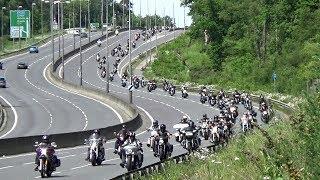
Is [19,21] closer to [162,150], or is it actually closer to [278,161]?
[162,150]

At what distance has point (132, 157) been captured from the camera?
23.0m

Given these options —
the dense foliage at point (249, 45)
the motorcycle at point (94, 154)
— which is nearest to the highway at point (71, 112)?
the motorcycle at point (94, 154)

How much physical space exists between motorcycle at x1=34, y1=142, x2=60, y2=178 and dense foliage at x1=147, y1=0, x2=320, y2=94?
42679 mm

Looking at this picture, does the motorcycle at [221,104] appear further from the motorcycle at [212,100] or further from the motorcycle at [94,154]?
the motorcycle at [94,154]

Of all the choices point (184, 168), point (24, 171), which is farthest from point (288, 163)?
point (24, 171)

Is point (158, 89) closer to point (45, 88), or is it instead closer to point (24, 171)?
point (45, 88)

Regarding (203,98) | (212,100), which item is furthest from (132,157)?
(203,98)

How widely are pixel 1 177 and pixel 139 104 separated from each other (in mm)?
43697

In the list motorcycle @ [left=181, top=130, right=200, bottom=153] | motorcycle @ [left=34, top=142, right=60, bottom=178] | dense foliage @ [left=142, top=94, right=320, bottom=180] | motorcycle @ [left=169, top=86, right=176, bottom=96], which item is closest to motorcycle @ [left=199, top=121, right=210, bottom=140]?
motorcycle @ [left=181, top=130, right=200, bottom=153]

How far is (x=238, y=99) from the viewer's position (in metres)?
64.5

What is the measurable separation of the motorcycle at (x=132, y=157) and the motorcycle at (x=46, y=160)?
2.04m

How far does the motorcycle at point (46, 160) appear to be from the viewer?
2256 cm

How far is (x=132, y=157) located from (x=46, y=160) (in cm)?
239

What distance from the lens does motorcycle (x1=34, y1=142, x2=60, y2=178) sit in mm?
22562
